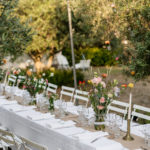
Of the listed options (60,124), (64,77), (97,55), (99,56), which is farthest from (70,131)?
(99,56)

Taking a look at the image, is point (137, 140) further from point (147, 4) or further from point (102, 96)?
point (147, 4)

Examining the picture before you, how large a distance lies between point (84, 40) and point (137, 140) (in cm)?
1180

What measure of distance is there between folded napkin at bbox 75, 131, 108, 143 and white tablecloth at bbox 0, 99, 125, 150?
0.31ft

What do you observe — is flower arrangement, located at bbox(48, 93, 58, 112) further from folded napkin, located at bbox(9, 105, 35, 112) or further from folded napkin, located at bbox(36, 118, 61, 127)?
folded napkin, located at bbox(9, 105, 35, 112)

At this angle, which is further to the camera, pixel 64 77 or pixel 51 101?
pixel 64 77

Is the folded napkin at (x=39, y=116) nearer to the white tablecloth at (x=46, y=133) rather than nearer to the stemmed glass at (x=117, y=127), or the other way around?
the white tablecloth at (x=46, y=133)

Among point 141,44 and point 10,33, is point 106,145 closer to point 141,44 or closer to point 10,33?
point 141,44

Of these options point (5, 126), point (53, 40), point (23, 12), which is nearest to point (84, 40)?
point (53, 40)

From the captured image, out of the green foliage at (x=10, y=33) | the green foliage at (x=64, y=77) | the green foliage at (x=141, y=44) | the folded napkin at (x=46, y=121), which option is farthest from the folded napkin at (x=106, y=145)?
the green foliage at (x=64, y=77)

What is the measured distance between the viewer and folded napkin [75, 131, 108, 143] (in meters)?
4.40

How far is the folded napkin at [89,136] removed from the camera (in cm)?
440

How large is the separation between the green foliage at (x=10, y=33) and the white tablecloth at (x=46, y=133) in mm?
1526

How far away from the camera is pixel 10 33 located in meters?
7.57

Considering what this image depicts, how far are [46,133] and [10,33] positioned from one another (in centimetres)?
349
